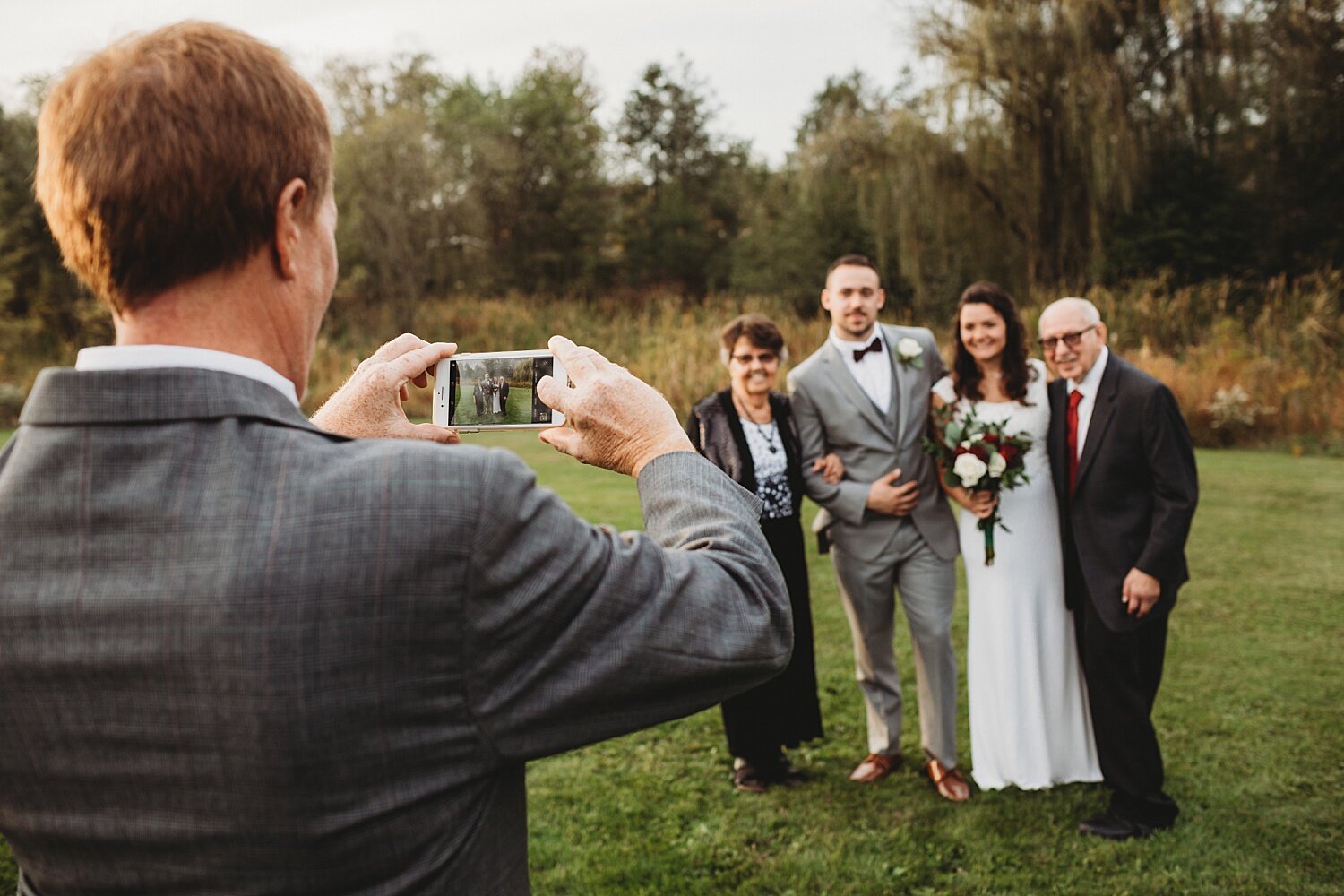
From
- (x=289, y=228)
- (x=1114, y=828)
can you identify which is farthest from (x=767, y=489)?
(x=289, y=228)

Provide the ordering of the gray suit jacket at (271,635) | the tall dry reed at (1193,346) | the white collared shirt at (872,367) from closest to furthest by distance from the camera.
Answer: the gray suit jacket at (271,635), the white collared shirt at (872,367), the tall dry reed at (1193,346)

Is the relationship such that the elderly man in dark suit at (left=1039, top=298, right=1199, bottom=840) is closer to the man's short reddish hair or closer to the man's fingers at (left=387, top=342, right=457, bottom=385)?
the man's fingers at (left=387, top=342, right=457, bottom=385)

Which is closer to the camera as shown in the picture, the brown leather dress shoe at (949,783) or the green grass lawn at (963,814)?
the green grass lawn at (963,814)

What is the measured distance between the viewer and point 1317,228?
889 inches

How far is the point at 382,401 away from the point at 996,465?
356 cm

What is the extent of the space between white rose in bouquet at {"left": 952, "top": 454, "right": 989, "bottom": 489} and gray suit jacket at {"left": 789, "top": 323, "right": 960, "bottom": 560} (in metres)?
0.52

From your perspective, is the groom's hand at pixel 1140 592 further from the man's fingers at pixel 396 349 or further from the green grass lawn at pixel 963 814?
the man's fingers at pixel 396 349

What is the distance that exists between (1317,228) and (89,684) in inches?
1085

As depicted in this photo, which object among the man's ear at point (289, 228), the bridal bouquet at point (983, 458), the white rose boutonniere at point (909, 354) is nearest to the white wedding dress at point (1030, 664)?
the bridal bouquet at point (983, 458)

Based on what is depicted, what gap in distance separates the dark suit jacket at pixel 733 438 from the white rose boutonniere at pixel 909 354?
2.16 ft

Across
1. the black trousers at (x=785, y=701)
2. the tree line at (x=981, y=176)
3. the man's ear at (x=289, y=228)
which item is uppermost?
the tree line at (x=981, y=176)

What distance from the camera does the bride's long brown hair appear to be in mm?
4824

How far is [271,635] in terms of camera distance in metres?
0.91

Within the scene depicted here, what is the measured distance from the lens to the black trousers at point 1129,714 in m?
4.15
